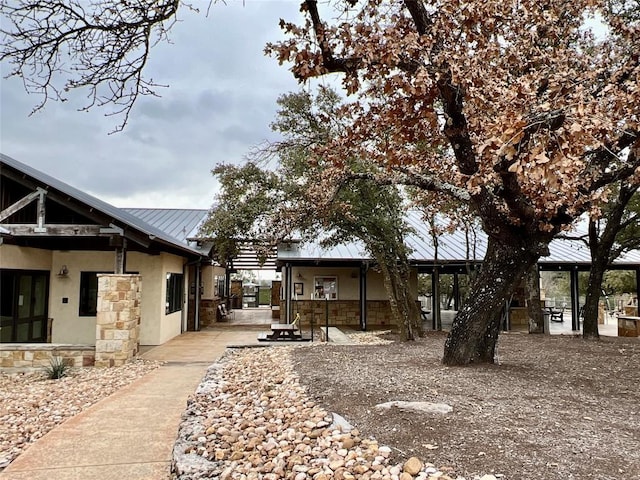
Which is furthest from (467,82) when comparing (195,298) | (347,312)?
(347,312)

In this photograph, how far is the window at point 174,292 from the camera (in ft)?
39.8

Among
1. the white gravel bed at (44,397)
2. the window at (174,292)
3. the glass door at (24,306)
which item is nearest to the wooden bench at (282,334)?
the white gravel bed at (44,397)

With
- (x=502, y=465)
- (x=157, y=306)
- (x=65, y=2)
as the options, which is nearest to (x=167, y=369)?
(x=157, y=306)

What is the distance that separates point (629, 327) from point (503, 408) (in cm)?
1186

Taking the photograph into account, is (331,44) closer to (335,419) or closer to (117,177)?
(335,419)

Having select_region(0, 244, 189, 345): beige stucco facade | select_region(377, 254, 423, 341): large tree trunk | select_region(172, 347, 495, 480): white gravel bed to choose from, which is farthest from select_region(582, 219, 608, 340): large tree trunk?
select_region(0, 244, 189, 345): beige stucco facade

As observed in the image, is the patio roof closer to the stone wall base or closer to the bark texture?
the stone wall base

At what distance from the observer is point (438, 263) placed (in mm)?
14312

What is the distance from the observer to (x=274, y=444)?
3.47m

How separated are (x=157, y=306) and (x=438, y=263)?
27.7ft

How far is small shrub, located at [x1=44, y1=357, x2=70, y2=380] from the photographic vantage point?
Result: 7.74m

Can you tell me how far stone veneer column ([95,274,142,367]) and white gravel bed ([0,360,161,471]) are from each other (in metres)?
0.24

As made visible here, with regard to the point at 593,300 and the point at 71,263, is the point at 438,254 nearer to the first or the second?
the point at 593,300

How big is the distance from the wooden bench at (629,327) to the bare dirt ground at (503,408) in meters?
6.64
